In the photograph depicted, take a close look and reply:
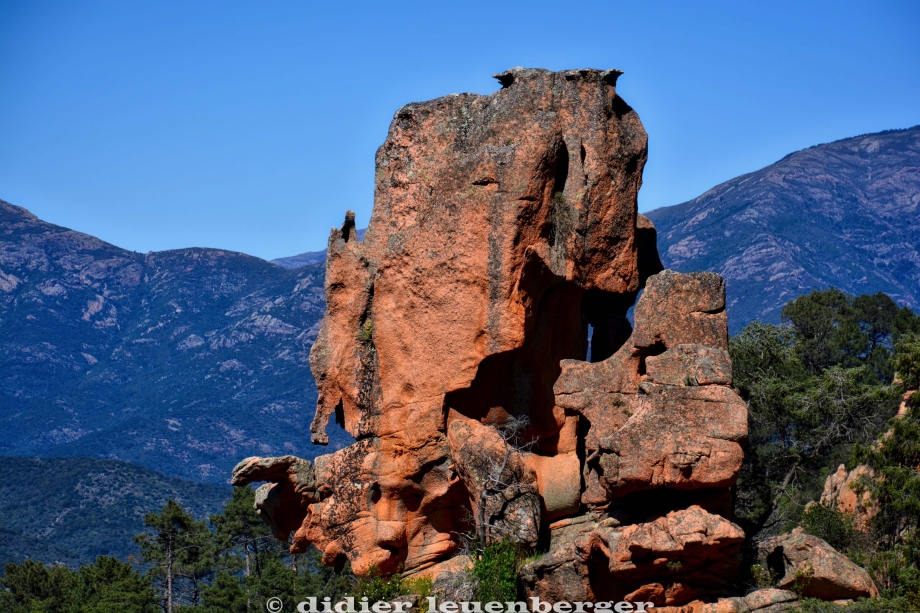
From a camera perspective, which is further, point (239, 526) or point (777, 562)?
point (239, 526)

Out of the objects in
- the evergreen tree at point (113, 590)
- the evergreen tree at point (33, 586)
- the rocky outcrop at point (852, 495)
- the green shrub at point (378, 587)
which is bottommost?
the evergreen tree at point (33, 586)

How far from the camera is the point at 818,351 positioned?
50.5 m

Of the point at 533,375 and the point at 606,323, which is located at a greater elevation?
the point at 606,323

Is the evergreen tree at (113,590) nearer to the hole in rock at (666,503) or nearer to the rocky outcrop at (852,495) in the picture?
the hole in rock at (666,503)

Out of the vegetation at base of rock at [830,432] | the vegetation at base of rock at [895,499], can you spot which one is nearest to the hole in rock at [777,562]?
the vegetation at base of rock at [830,432]

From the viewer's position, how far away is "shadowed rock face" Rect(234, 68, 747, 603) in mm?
25281

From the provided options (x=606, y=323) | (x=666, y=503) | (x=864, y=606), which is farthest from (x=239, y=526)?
(x=864, y=606)

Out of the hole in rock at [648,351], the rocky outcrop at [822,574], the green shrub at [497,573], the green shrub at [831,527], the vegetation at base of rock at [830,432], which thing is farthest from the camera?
the green shrub at [831,527]

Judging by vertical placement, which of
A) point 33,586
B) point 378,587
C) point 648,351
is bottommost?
point 33,586

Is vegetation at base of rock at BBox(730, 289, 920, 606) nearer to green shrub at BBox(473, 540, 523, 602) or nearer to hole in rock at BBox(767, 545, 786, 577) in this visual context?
hole in rock at BBox(767, 545, 786, 577)

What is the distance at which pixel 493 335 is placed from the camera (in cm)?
2605

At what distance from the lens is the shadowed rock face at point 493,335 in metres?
25.3

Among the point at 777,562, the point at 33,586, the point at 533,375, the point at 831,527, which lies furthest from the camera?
the point at 33,586

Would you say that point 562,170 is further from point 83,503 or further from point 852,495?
point 83,503
